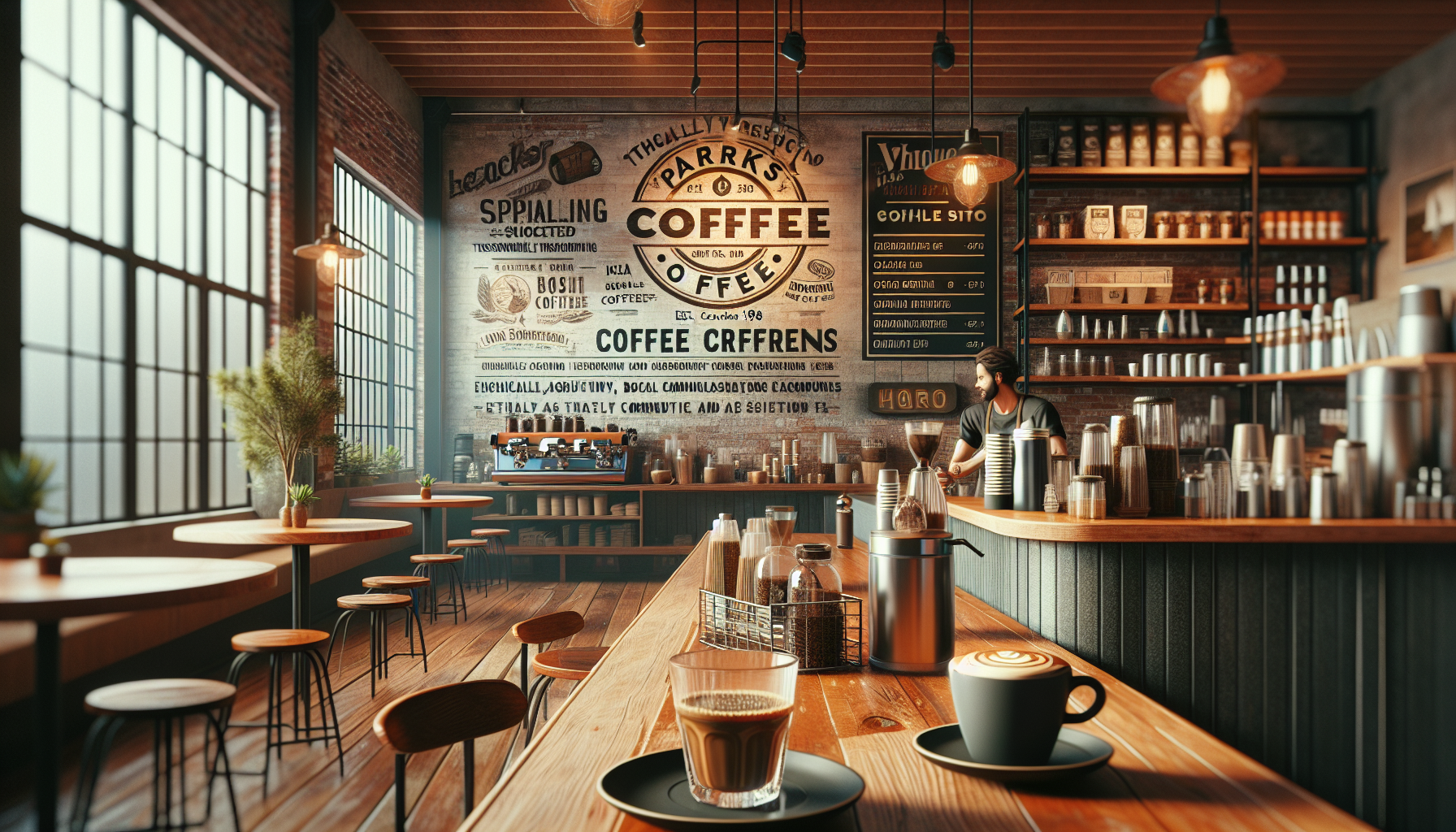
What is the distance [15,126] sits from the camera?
3639 millimetres

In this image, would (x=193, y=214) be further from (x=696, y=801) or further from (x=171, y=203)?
(x=696, y=801)

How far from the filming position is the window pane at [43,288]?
12.4ft

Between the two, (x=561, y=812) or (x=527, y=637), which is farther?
(x=527, y=637)

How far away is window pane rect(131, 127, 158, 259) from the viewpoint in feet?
15.0

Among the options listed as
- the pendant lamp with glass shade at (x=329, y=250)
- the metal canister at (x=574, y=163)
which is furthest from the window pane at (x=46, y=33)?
the metal canister at (x=574, y=163)

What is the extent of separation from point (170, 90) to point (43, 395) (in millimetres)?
1941

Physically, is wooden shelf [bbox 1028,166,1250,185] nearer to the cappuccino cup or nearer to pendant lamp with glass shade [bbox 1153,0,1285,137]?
pendant lamp with glass shade [bbox 1153,0,1285,137]

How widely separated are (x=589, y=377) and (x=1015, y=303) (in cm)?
386

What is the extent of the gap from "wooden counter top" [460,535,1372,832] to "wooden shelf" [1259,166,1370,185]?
7.46m

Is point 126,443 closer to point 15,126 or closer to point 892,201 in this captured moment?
point 15,126

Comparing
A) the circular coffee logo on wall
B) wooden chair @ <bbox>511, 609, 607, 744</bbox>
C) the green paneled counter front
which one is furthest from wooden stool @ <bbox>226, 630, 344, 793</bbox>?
the circular coffee logo on wall

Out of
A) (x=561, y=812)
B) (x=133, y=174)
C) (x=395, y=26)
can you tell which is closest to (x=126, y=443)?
(x=133, y=174)

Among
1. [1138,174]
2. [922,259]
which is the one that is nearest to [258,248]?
[922,259]

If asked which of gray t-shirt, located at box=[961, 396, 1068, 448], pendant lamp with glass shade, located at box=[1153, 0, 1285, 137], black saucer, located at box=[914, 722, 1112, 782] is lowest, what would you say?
black saucer, located at box=[914, 722, 1112, 782]
